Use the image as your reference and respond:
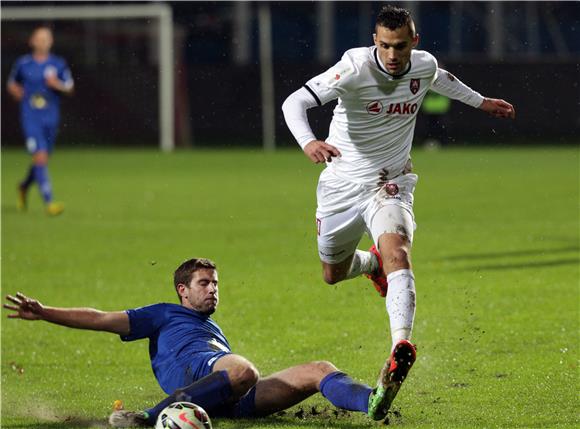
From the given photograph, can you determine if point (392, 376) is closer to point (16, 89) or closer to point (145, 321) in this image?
point (145, 321)

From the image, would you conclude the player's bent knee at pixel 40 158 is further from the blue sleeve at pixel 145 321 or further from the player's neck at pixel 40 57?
the blue sleeve at pixel 145 321

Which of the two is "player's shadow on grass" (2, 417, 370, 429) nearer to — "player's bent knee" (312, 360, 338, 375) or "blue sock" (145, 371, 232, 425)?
"blue sock" (145, 371, 232, 425)

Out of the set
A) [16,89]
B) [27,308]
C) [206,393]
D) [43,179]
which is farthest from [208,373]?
[16,89]

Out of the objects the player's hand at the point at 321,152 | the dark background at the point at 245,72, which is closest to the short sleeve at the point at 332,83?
the player's hand at the point at 321,152

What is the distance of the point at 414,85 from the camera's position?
24.6ft

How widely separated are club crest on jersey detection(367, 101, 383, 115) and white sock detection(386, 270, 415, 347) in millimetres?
1176

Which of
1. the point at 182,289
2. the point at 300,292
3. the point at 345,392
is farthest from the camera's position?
the point at 300,292

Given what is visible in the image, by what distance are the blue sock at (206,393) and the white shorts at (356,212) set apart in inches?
53.0

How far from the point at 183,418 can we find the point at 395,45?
8.36 feet

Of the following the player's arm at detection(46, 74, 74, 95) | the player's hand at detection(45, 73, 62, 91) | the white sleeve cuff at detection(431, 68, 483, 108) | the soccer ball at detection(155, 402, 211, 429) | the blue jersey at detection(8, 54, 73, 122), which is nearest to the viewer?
the soccer ball at detection(155, 402, 211, 429)

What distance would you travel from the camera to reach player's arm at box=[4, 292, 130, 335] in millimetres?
6438

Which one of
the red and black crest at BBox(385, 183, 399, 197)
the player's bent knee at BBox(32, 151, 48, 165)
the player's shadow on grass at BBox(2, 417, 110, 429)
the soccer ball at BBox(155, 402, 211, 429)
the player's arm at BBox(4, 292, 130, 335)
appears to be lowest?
the player's bent knee at BBox(32, 151, 48, 165)

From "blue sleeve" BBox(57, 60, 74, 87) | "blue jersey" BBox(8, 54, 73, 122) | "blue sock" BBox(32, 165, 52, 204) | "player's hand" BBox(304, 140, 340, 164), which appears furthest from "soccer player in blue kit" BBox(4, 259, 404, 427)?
"blue jersey" BBox(8, 54, 73, 122)

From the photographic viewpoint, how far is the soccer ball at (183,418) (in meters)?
5.94
